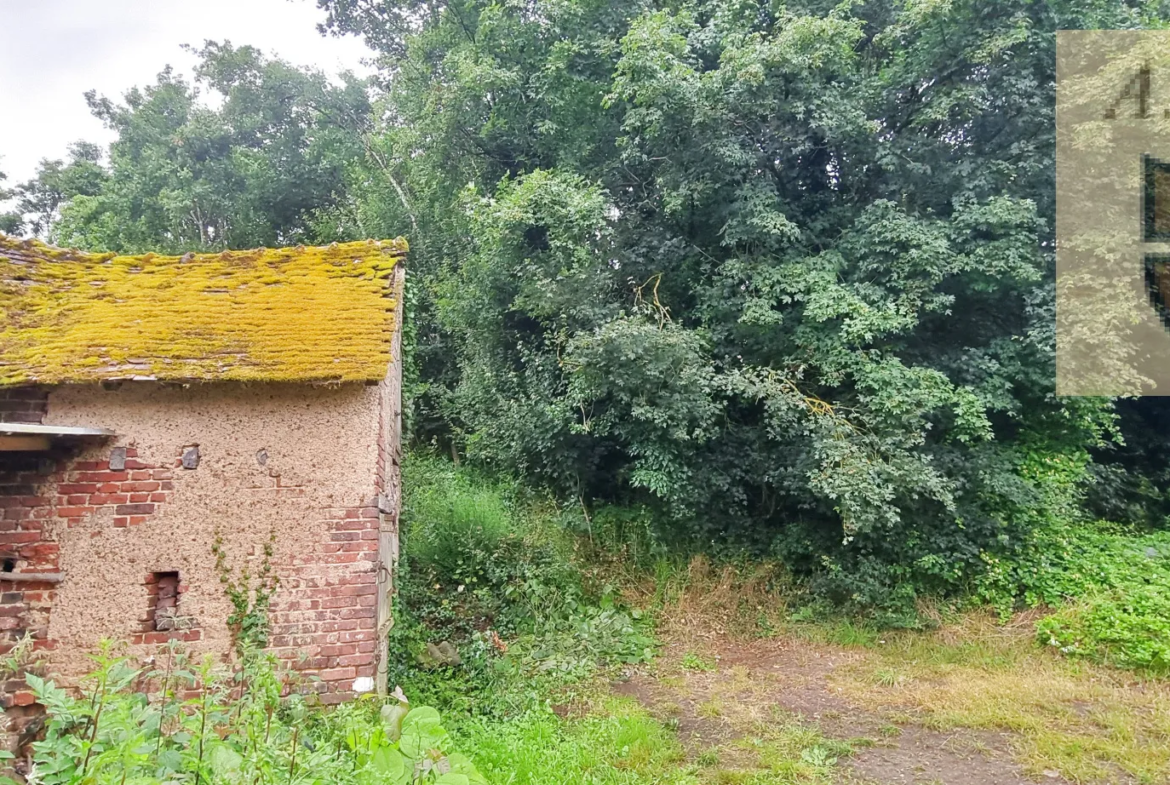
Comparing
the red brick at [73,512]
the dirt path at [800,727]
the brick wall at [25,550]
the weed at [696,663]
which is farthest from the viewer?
the weed at [696,663]

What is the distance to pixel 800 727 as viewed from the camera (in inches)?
200

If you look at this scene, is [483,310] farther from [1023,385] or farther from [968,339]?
[1023,385]

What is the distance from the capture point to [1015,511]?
303 inches

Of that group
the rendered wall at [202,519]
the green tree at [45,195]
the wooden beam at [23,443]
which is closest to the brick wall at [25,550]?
the rendered wall at [202,519]

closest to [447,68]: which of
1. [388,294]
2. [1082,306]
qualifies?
[388,294]

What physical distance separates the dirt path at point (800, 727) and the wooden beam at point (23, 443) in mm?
4845

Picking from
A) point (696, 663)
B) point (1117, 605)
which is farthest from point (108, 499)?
point (1117, 605)

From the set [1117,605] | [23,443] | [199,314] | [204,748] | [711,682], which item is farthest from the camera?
[1117,605]

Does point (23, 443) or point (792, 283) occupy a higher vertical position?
point (792, 283)

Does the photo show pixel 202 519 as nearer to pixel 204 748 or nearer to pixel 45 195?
pixel 204 748

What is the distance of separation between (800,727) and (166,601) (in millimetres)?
4815

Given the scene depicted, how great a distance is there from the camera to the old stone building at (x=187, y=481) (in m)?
3.94

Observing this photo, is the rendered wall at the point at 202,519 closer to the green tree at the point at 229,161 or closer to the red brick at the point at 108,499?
the red brick at the point at 108,499

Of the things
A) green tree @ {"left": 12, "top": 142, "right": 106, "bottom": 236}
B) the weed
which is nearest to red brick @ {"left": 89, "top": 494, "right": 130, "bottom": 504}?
the weed
